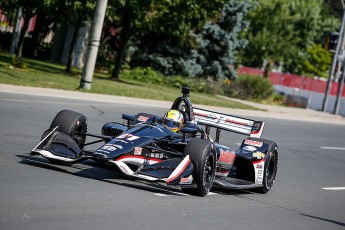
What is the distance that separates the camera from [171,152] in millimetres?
10922

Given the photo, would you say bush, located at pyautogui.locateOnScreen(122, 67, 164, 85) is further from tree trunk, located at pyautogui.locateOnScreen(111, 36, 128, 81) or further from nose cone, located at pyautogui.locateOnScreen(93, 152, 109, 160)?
nose cone, located at pyautogui.locateOnScreen(93, 152, 109, 160)

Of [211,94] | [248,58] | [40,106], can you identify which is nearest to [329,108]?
[211,94]

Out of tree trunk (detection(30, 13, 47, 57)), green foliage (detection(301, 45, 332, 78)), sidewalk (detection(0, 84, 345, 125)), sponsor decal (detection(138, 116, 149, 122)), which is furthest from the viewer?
green foliage (detection(301, 45, 332, 78))

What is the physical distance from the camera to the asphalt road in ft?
26.5

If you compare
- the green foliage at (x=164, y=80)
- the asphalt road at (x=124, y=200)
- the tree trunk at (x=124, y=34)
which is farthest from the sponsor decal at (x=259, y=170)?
the green foliage at (x=164, y=80)

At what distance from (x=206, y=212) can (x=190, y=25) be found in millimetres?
29845

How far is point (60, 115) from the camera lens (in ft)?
37.9

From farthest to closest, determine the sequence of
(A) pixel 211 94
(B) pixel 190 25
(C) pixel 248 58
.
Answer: (C) pixel 248 58 < (A) pixel 211 94 < (B) pixel 190 25

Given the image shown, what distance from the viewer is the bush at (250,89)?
44969 millimetres

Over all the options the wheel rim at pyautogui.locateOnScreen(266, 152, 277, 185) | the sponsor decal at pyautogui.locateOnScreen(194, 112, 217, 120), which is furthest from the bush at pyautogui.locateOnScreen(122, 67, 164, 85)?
the wheel rim at pyautogui.locateOnScreen(266, 152, 277, 185)

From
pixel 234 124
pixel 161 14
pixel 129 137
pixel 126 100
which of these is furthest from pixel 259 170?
pixel 161 14

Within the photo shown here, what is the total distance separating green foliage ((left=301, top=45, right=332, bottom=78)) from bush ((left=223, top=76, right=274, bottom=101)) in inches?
1489

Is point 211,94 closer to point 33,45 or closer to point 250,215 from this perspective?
point 33,45

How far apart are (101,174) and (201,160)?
1.60m
